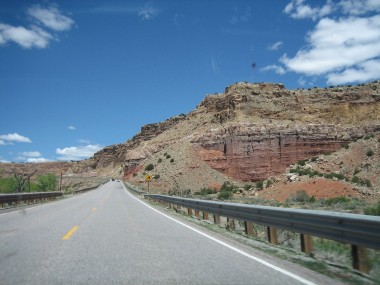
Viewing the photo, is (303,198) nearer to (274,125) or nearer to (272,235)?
(272,235)

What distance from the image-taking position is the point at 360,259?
7.00m

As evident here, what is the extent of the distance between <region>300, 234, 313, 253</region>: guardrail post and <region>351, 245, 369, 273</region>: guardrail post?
6.03 ft

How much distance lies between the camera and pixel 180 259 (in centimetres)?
791

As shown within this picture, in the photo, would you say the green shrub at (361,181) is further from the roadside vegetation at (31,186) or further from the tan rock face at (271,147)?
the roadside vegetation at (31,186)

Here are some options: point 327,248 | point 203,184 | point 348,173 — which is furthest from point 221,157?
point 327,248

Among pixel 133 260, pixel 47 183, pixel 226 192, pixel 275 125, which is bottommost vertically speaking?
pixel 133 260

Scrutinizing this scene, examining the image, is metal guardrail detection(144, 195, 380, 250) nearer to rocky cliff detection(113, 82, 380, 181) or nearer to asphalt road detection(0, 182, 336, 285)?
asphalt road detection(0, 182, 336, 285)

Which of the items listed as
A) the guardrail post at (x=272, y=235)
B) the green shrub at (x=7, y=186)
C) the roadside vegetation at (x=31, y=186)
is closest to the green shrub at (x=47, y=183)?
the roadside vegetation at (x=31, y=186)

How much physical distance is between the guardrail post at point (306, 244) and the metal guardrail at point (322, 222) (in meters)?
0.31

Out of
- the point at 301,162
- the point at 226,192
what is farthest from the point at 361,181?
the point at 301,162

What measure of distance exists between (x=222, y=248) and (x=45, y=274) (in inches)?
164

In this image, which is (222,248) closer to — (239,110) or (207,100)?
(239,110)

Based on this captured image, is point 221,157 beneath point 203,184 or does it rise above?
above

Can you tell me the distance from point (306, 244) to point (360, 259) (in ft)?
6.49
